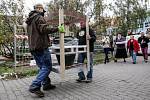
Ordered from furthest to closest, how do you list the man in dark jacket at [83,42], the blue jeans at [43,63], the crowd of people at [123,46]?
the crowd of people at [123,46] < the man in dark jacket at [83,42] < the blue jeans at [43,63]

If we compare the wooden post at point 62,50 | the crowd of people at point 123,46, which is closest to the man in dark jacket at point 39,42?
the wooden post at point 62,50

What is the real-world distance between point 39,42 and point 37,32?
23 centimetres

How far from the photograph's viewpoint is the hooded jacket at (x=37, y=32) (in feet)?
26.2

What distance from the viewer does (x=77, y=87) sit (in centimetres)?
909

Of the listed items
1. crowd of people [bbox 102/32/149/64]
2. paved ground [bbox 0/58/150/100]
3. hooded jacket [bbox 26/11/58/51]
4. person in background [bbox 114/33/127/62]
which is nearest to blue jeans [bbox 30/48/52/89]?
hooded jacket [bbox 26/11/58/51]

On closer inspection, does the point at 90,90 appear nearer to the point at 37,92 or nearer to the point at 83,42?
the point at 37,92

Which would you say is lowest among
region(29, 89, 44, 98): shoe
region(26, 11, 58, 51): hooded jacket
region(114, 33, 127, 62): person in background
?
region(29, 89, 44, 98): shoe

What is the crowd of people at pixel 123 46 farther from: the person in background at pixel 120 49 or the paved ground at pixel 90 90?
the paved ground at pixel 90 90

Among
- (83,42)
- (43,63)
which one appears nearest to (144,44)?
(83,42)

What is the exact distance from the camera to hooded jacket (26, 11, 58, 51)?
798 centimetres

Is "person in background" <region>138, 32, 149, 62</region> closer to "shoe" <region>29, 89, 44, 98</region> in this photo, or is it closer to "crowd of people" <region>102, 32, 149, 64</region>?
"crowd of people" <region>102, 32, 149, 64</region>

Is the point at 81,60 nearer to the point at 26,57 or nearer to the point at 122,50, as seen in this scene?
the point at 26,57

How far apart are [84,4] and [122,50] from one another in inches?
423

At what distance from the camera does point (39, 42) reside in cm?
803
